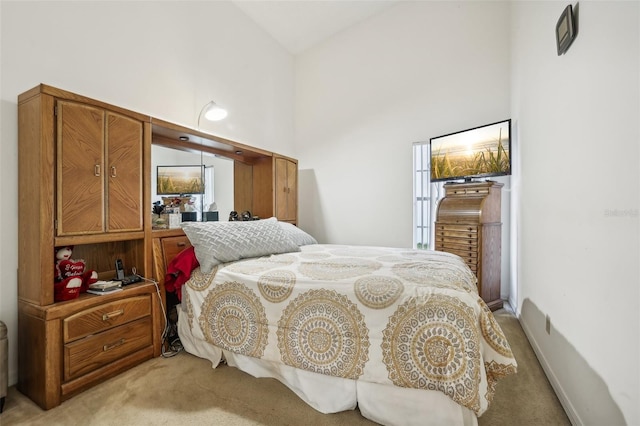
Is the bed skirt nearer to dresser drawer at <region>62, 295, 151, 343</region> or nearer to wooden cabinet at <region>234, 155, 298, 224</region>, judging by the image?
dresser drawer at <region>62, 295, 151, 343</region>

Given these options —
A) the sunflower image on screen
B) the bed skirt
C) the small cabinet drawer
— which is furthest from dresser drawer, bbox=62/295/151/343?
the sunflower image on screen

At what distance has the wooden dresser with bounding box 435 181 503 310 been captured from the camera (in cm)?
279

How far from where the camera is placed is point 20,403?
153 centimetres

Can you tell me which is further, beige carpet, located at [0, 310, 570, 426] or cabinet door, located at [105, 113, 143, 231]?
cabinet door, located at [105, 113, 143, 231]

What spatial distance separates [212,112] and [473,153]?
8.93 feet

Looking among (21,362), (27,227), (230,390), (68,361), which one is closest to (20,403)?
(21,362)

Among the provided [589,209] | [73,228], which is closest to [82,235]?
[73,228]

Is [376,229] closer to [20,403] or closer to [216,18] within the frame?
[216,18]

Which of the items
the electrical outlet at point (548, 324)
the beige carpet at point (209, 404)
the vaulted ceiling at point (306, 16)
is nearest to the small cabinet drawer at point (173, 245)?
the beige carpet at point (209, 404)

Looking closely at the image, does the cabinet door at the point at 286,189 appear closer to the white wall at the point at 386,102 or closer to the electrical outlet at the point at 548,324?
the white wall at the point at 386,102

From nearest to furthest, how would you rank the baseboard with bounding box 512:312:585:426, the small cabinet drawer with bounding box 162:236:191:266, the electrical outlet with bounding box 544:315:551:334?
the baseboard with bounding box 512:312:585:426 < the electrical outlet with bounding box 544:315:551:334 < the small cabinet drawer with bounding box 162:236:191:266

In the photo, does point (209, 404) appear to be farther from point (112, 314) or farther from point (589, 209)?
point (589, 209)

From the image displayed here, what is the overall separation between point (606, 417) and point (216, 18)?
4145 millimetres

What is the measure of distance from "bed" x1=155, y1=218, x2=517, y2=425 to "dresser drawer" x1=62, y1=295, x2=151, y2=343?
0.22m
